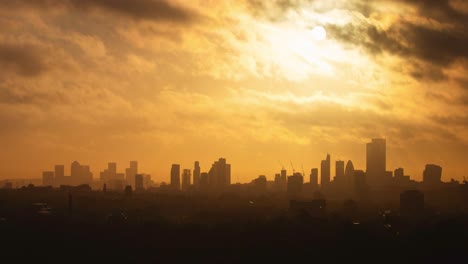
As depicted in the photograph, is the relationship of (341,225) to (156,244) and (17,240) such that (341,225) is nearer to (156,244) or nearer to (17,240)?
(156,244)

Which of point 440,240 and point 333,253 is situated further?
point 440,240

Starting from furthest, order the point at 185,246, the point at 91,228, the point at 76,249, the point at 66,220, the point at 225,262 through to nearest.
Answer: the point at 66,220 → the point at 91,228 → the point at 185,246 → the point at 76,249 → the point at 225,262

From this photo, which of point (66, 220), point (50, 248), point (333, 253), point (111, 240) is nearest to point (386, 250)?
point (333, 253)

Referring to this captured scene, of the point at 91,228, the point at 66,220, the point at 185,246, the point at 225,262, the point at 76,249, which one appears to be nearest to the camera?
the point at 225,262

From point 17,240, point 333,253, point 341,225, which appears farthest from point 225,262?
point 341,225

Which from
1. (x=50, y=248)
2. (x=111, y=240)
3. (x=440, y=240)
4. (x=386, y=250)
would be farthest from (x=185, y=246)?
(x=440, y=240)

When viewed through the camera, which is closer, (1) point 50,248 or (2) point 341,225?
(1) point 50,248

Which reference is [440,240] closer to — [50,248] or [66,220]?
[50,248]

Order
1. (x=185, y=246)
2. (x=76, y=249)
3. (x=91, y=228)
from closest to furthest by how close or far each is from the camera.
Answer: (x=76, y=249) → (x=185, y=246) → (x=91, y=228)
